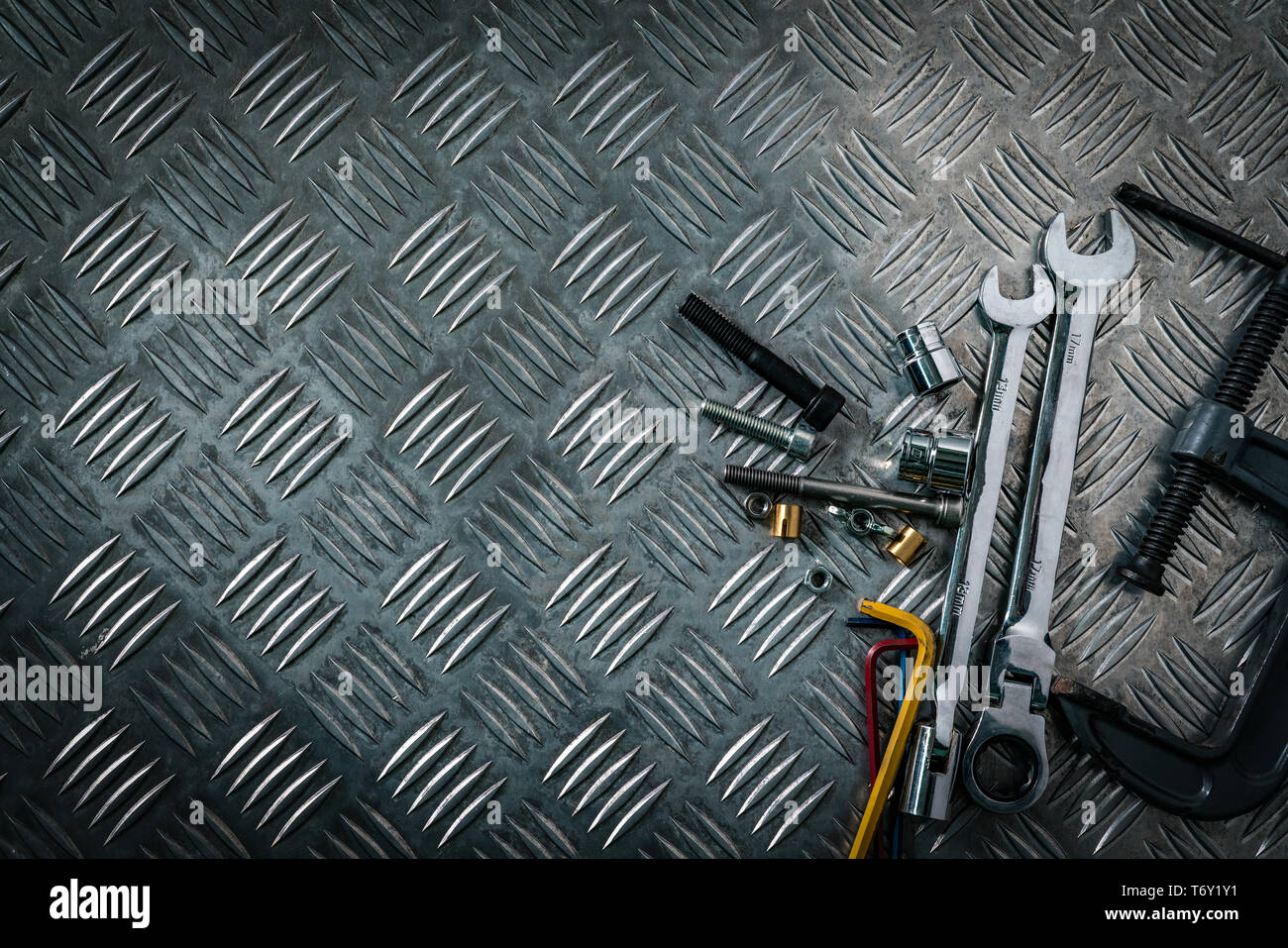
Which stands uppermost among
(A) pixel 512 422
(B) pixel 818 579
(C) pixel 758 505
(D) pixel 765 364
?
(A) pixel 512 422

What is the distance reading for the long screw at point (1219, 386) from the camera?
2.60 meters

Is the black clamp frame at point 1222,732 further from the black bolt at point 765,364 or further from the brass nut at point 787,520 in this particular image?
the black bolt at point 765,364

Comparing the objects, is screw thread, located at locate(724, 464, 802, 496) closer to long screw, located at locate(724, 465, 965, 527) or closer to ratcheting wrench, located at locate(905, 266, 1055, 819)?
long screw, located at locate(724, 465, 965, 527)

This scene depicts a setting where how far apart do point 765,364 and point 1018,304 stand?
0.77 meters

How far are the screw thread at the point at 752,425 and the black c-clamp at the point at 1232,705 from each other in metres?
1.08

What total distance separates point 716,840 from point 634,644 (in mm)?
613

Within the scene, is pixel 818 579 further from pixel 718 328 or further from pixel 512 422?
pixel 512 422

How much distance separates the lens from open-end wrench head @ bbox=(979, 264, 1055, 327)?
263cm

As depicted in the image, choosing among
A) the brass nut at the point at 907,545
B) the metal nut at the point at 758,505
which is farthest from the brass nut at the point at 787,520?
the brass nut at the point at 907,545

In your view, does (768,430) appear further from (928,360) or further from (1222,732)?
(1222,732)

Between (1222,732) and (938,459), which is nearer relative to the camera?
(938,459)

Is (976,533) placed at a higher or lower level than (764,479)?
lower

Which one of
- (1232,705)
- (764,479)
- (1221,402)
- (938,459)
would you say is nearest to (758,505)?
(764,479)

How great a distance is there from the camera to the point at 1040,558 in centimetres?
260
